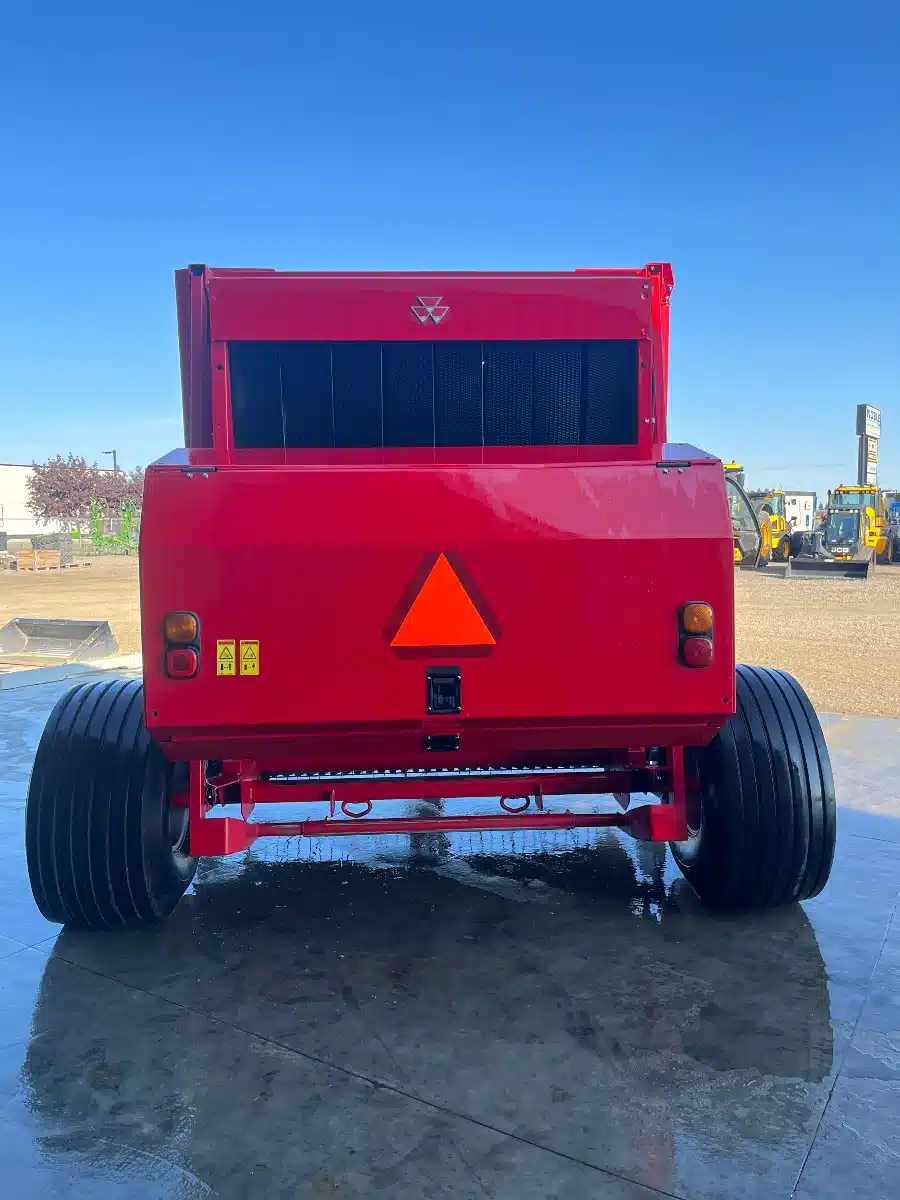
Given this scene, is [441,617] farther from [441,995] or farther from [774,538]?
[774,538]

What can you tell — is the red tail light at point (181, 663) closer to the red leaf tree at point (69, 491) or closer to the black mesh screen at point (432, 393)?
the black mesh screen at point (432, 393)

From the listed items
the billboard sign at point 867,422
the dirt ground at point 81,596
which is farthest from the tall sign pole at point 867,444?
the dirt ground at point 81,596

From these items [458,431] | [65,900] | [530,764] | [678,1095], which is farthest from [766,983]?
[65,900]

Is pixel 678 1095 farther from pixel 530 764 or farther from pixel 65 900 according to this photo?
pixel 65 900

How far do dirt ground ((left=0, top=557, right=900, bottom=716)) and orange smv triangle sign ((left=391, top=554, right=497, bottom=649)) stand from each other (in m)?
6.22

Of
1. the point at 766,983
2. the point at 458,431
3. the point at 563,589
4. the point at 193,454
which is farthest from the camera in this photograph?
the point at 458,431

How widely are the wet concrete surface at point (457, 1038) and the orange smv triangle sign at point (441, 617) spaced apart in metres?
1.26

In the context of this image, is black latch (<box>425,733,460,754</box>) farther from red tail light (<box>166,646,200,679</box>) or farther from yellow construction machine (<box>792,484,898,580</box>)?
yellow construction machine (<box>792,484,898,580</box>)

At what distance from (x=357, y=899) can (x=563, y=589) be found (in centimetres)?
191

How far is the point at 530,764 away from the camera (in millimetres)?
3760

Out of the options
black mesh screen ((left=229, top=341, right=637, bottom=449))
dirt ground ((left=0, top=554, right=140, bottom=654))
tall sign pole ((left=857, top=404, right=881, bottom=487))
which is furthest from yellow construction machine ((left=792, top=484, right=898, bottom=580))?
black mesh screen ((left=229, top=341, right=637, bottom=449))

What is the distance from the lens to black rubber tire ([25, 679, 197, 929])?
3707 millimetres

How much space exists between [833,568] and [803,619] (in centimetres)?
1295

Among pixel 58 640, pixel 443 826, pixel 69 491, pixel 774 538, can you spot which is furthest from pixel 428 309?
pixel 69 491
